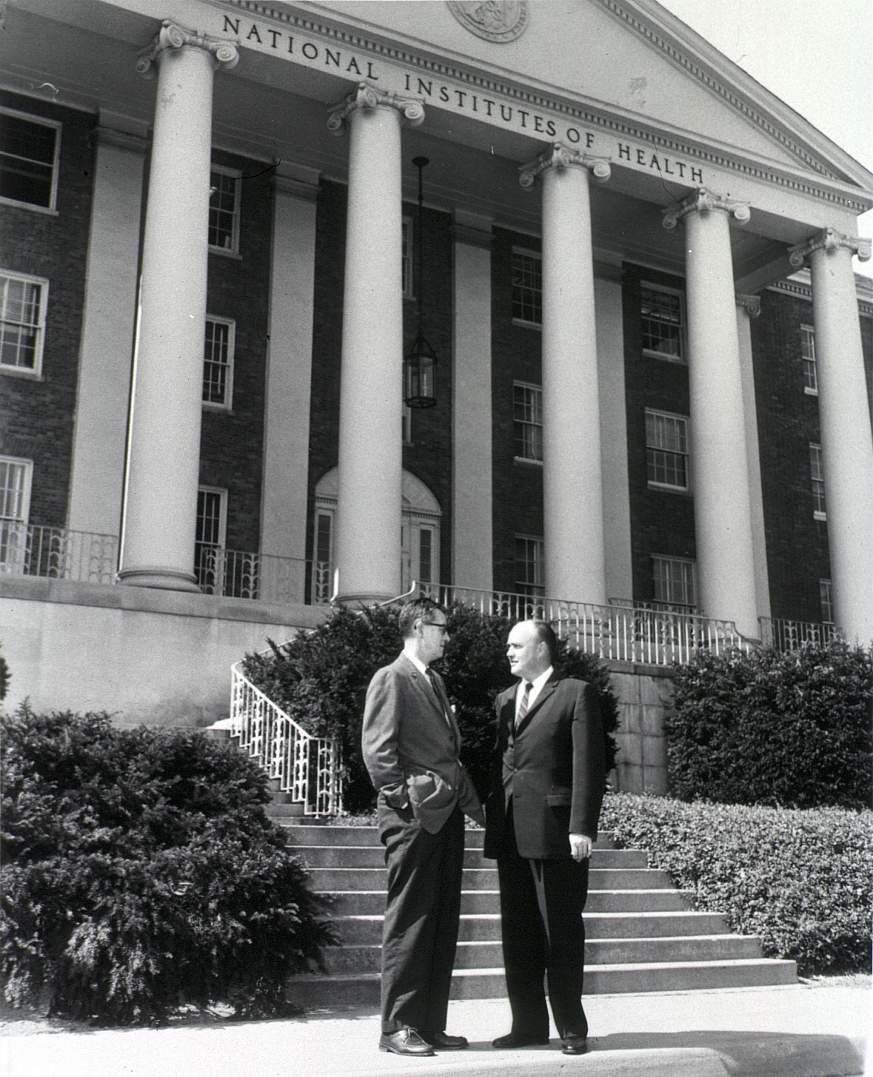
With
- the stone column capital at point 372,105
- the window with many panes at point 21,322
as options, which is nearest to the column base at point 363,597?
the window with many panes at point 21,322

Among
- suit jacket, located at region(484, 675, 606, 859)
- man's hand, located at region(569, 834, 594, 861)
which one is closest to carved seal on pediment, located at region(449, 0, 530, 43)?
suit jacket, located at region(484, 675, 606, 859)

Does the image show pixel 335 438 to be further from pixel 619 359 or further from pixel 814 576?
pixel 814 576

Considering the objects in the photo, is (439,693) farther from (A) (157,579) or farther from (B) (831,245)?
(B) (831,245)

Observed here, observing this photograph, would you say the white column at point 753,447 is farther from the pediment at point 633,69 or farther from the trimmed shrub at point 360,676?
the trimmed shrub at point 360,676

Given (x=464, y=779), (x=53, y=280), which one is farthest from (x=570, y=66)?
(x=464, y=779)

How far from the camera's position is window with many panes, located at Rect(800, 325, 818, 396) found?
34312 millimetres

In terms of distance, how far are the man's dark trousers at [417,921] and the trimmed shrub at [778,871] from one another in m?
5.36

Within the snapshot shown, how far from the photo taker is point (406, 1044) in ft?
21.3

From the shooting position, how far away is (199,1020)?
7.79m

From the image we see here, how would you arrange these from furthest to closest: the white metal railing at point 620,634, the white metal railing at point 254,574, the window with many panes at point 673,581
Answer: the window with many panes at point 673,581 → the white metal railing at point 254,574 → the white metal railing at point 620,634

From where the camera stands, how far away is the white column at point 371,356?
66.5ft

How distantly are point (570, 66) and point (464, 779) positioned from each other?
2069 centimetres

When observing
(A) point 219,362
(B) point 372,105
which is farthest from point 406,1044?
(A) point 219,362

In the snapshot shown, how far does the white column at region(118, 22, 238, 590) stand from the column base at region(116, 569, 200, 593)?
0.05 ft
